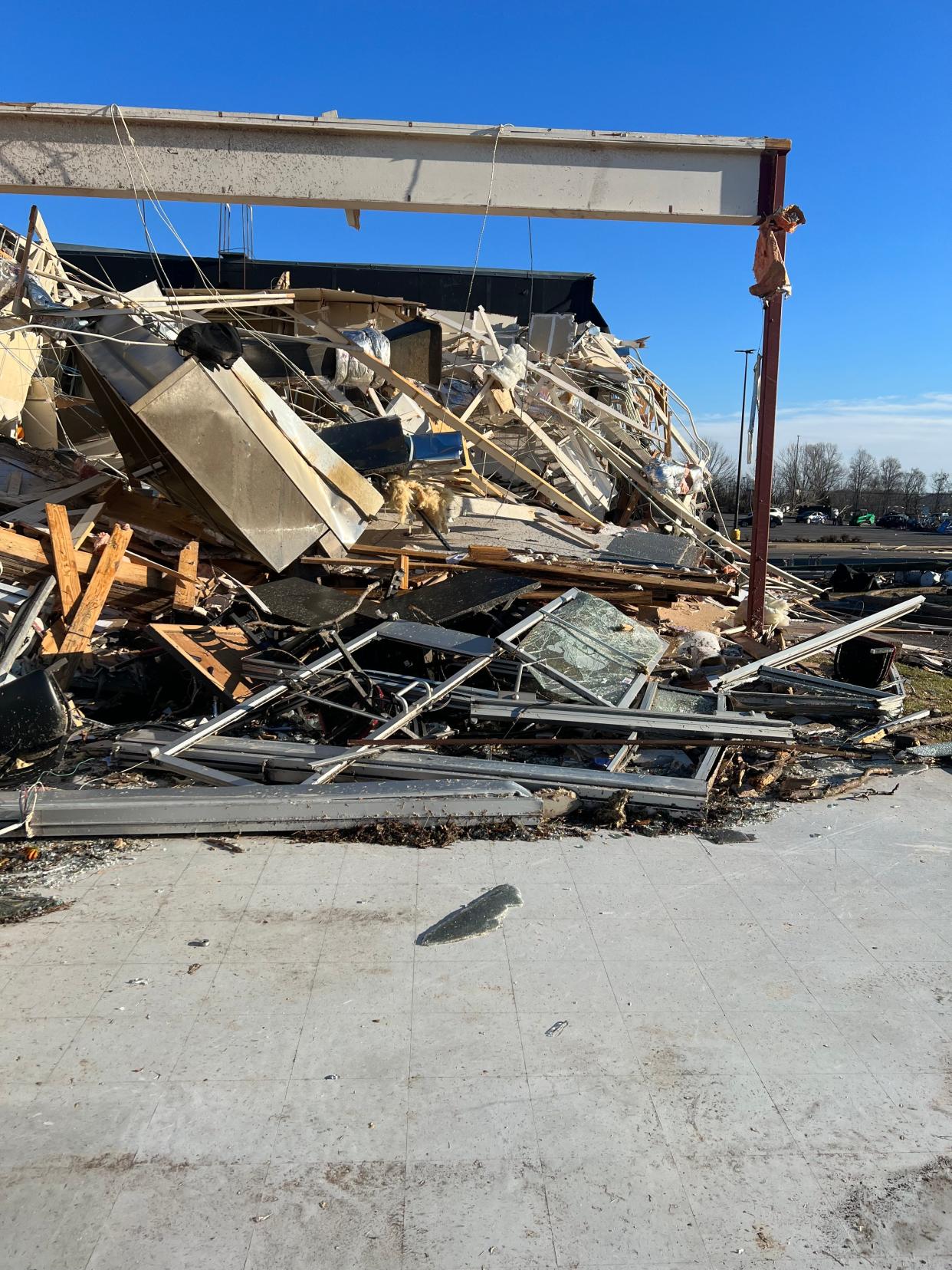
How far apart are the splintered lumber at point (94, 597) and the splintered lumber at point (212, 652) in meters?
0.50

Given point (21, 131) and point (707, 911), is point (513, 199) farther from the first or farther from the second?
point (707, 911)

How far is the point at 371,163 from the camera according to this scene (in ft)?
22.5

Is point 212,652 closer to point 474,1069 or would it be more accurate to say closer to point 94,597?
point 94,597

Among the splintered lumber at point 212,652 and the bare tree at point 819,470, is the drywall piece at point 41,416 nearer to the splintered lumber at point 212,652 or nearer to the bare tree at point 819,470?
the splintered lumber at point 212,652

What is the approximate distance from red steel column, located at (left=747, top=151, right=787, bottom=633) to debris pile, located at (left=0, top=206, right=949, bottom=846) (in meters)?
0.41

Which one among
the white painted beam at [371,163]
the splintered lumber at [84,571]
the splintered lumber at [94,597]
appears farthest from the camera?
the white painted beam at [371,163]

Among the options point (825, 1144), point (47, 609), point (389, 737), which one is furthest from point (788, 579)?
point (825, 1144)

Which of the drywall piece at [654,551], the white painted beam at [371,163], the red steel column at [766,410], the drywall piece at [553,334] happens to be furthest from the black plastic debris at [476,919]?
the drywall piece at [553,334]

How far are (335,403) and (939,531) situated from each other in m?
37.3

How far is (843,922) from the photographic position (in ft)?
12.3

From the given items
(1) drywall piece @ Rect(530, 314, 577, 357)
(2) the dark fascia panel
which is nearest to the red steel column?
(1) drywall piece @ Rect(530, 314, 577, 357)

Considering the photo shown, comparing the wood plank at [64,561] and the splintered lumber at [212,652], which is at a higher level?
the wood plank at [64,561]

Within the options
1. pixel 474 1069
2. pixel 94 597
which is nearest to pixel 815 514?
pixel 94 597

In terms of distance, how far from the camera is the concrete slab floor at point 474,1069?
2227 mm
